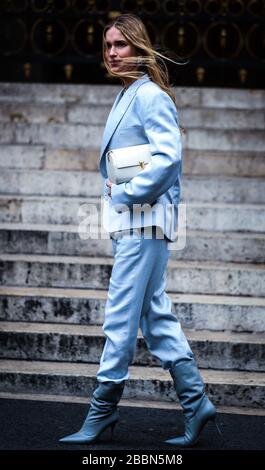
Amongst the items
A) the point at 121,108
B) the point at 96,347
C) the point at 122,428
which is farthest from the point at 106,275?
the point at 121,108

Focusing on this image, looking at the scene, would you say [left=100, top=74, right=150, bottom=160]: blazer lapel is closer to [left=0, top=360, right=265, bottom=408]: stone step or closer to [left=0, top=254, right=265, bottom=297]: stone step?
[left=0, top=360, right=265, bottom=408]: stone step

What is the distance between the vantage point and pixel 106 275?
6.93 metres

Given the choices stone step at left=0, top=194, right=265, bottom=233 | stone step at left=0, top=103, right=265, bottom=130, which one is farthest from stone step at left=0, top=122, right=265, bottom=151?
stone step at left=0, top=194, right=265, bottom=233

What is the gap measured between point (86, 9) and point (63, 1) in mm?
284

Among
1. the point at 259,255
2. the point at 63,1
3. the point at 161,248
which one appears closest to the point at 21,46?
the point at 63,1

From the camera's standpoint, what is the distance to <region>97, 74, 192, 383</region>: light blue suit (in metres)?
4.66

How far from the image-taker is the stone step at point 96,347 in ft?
20.3

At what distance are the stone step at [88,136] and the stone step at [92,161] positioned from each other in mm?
259

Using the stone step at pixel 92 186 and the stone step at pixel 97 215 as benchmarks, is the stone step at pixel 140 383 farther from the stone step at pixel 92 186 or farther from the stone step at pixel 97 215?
the stone step at pixel 92 186

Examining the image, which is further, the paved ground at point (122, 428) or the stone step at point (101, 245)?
the stone step at point (101, 245)

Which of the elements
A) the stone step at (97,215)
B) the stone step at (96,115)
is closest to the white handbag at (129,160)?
the stone step at (97,215)

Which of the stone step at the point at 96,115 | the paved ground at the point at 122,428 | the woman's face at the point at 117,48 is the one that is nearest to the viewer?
the woman's face at the point at 117,48

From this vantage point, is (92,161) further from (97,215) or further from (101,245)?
(101,245)
